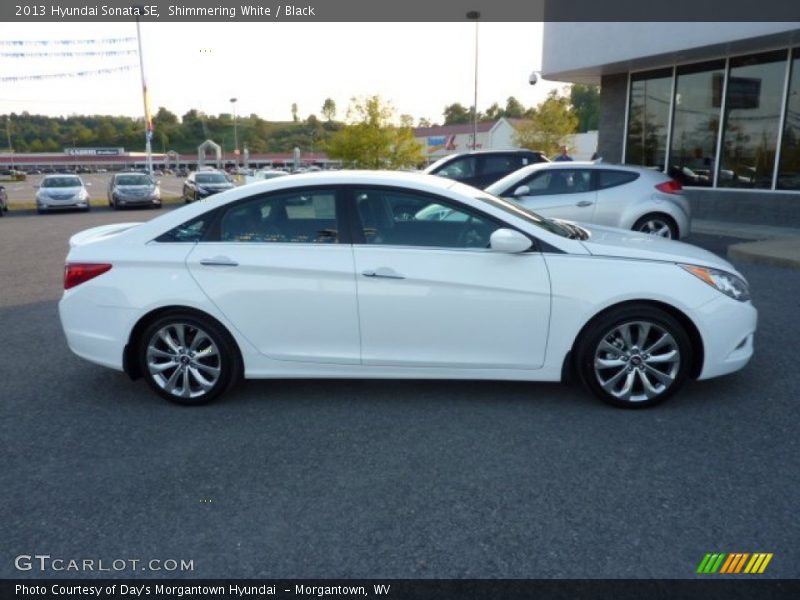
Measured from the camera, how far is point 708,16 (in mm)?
12484

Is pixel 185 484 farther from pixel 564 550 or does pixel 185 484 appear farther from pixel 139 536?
pixel 564 550

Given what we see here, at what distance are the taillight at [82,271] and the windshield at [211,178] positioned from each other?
23.6 metres

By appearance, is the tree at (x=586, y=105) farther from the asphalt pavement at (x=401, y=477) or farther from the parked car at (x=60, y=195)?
the asphalt pavement at (x=401, y=477)

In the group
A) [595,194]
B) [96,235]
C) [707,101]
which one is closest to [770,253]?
[595,194]

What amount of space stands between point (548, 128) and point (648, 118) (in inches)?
1233

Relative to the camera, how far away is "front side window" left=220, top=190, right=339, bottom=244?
14.1ft

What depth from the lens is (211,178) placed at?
27.4m

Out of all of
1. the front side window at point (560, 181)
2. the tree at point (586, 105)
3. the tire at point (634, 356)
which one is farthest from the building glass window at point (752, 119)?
the tree at point (586, 105)

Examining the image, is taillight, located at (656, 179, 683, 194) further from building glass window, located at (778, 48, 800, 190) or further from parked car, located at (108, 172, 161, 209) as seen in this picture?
parked car, located at (108, 172, 161, 209)

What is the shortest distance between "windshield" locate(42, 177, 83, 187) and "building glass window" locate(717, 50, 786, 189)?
21.2 metres

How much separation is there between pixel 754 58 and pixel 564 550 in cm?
1413

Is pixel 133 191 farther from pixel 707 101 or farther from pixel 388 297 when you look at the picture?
pixel 388 297

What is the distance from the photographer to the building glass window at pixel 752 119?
13.1 metres

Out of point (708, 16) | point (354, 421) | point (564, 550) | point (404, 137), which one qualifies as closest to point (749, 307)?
point (564, 550)
